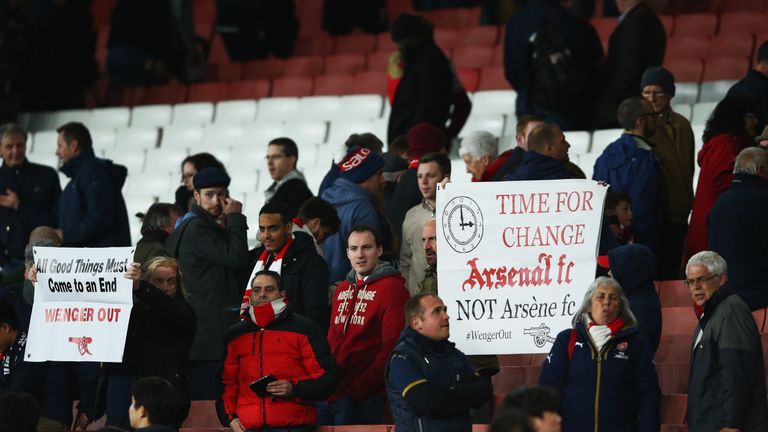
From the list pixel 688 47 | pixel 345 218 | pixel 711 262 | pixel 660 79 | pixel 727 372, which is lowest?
pixel 727 372

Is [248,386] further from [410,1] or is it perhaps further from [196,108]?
[410,1]

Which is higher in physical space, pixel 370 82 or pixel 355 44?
pixel 355 44

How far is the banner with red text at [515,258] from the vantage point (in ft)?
30.1

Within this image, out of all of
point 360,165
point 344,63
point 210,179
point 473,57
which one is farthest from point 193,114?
point 210,179

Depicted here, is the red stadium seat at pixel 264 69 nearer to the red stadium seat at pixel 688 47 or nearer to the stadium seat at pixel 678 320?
the red stadium seat at pixel 688 47

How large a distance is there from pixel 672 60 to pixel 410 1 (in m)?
4.78

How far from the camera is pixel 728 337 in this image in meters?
8.78

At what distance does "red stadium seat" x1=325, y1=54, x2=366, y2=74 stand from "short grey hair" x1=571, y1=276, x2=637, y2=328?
326 inches

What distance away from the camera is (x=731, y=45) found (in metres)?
14.9

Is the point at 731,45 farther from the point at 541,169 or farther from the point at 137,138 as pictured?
the point at 541,169

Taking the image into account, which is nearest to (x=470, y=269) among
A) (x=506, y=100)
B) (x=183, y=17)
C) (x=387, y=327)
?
(x=387, y=327)

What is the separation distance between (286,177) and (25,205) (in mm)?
2146

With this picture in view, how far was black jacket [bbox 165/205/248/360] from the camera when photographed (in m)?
10.3

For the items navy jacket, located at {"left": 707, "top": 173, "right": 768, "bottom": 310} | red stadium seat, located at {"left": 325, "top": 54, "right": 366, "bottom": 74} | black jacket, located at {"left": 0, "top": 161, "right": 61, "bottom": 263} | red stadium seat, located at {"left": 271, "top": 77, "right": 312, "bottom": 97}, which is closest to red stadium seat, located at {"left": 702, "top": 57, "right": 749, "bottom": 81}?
red stadium seat, located at {"left": 325, "top": 54, "right": 366, "bottom": 74}
